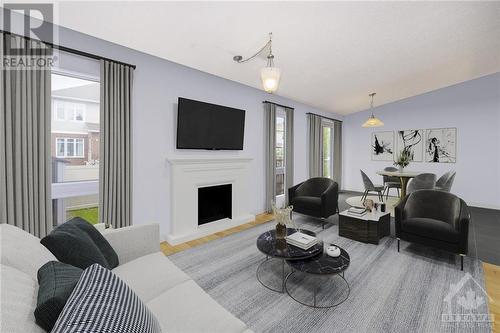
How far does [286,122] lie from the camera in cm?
558

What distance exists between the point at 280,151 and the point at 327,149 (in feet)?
8.82

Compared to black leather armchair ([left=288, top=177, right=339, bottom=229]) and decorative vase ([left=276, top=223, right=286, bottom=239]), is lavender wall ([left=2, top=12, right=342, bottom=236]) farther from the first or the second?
decorative vase ([left=276, top=223, right=286, bottom=239])

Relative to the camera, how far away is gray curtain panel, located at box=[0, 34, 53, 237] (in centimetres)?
224

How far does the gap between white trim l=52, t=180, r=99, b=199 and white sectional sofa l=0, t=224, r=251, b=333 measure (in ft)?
4.29

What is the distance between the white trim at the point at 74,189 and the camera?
273 cm

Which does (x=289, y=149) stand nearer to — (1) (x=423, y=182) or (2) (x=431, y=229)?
(1) (x=423, y=182)

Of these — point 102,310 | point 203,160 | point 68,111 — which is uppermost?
point 68,111

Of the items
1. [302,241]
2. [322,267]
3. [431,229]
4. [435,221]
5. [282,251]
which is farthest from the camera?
[435,221]

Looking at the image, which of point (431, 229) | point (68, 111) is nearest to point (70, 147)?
point (68, 111)

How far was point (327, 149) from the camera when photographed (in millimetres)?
7621

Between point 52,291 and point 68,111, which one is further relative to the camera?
point 68,111

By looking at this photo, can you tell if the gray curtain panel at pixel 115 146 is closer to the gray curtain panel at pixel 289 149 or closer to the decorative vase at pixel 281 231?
the decorative vase at pixel 281 231

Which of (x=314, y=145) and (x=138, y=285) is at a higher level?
(x=314, y=145)

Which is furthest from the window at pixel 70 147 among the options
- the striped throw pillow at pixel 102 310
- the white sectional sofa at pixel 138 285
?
the striped throw pillow at pixel 102 310
